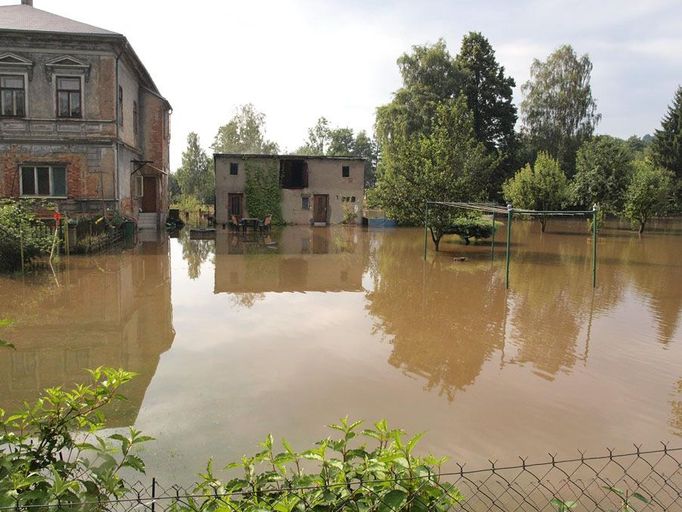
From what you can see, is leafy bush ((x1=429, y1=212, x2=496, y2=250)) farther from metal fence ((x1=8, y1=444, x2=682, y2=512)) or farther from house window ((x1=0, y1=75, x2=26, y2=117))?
house window ((x1=0, y1=75, x2=26, y2=117))

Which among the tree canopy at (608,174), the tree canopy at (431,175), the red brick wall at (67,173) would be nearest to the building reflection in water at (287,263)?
the tree canopy at (431,175)

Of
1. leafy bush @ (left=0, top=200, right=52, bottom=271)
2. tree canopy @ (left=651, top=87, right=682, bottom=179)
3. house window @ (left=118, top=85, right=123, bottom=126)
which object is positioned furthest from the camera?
tree canopy @ (left=651, top=87, right=682, bottom=179)

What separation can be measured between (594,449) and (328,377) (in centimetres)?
348

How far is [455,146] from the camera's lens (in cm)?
2198

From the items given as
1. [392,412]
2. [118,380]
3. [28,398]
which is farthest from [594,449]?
[28,398]

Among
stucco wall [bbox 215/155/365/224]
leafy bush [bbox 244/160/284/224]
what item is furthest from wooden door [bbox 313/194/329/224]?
leafy bush [bbox 244/160/284/224]

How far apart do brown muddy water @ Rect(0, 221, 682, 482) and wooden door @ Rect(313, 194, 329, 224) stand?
61.7 feet

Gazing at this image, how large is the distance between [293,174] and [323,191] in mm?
2351

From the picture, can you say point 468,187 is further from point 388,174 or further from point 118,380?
point 118,380

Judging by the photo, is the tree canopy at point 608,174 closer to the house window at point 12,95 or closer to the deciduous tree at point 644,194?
the deciduous tree at point 644,194

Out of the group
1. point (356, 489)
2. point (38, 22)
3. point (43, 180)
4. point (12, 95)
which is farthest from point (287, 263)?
point (356, 489)

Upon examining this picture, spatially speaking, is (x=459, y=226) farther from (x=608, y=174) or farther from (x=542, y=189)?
(x=608, y=174)

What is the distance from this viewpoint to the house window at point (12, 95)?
21.6 metres

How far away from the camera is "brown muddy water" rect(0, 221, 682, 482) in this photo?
611 cm
